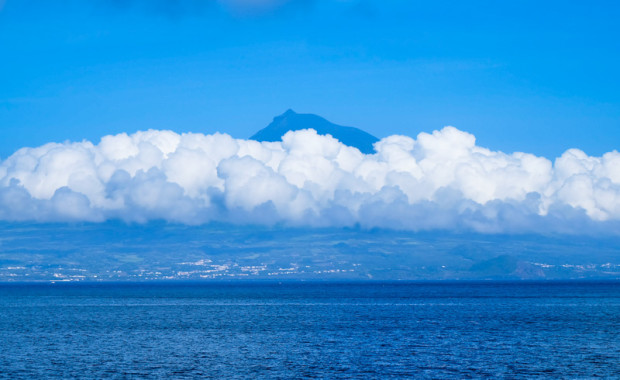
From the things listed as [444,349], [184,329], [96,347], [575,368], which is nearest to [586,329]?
[444,349]

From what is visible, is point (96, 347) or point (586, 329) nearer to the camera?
point (96, 347)

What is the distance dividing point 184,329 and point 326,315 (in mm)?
54326

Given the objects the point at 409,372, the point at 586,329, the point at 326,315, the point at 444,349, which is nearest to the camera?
the point at 409,372

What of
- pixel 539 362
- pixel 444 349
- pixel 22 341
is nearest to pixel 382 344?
pixel 444 349

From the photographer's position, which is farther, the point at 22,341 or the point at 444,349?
the point at 22,341

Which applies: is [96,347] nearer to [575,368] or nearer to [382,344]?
[382,344]

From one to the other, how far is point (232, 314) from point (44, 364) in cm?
10186

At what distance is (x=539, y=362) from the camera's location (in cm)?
9506

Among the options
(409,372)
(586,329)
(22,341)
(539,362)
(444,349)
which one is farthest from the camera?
(586,329)

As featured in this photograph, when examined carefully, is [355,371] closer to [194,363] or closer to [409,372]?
[409,372]

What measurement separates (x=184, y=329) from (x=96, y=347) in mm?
31846

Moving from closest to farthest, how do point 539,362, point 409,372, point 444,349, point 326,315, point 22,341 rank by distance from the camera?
point 409,372
point 539,362
point 444,349
point 22,341
point 326,315

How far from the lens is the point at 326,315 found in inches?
7515

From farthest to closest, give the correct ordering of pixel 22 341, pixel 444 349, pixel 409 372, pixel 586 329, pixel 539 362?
pixel 586 329 < pixel 22 341 < pixel 444 349 < pixel 539 362 < pixel 409 372
